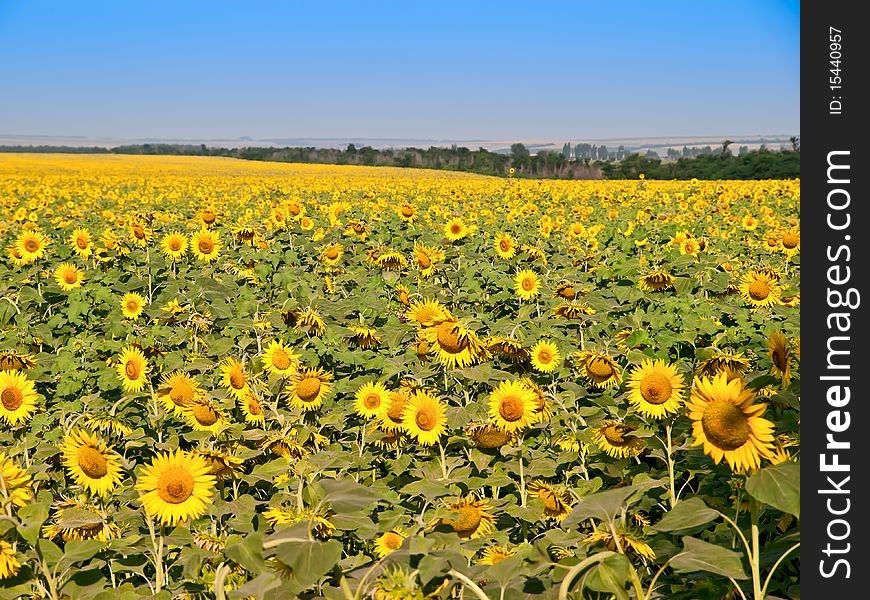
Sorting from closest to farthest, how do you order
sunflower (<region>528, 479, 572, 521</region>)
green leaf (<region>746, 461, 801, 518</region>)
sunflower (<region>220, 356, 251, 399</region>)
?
1. green leaf (<region>746, 461, 801, 518</region>)
2. sunflower (<region>528, 479, 572, 521</region>)
3. sunflower (<region>220, 356, 251, 399</region>)

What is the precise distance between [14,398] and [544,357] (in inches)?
104

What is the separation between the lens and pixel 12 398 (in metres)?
3.28

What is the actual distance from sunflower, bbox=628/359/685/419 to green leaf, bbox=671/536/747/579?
140 cm

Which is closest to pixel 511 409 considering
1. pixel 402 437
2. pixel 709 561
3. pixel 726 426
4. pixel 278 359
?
pixel 402 437

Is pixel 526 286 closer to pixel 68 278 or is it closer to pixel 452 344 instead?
pixel 452 344

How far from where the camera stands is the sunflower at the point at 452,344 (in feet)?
10.3

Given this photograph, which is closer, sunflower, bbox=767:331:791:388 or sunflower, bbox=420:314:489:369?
sunflower, bbox=767:331:791:388

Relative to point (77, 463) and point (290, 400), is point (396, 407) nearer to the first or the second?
point (290, 400)

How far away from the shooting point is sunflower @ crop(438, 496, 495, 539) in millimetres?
2549

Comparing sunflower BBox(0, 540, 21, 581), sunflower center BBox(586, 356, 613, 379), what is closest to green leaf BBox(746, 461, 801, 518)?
sunflower BBox(0, 540, 21, 581)

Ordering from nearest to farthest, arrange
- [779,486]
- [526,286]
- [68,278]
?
[779,486], [526,286], [68,278]

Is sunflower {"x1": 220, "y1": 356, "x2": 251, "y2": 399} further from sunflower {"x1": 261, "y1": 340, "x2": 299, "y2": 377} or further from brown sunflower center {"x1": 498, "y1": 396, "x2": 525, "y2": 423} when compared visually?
brown sunflower center {"x1": 498, "y1": 396, "x2": 525, "y2": 423}
